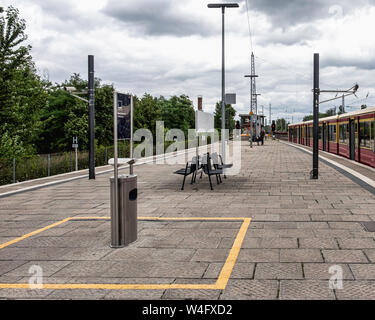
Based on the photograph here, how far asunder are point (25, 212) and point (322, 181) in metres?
8.01

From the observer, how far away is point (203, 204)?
29.3ft

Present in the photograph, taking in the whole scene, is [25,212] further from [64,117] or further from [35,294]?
[64,117]

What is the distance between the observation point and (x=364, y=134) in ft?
58.5

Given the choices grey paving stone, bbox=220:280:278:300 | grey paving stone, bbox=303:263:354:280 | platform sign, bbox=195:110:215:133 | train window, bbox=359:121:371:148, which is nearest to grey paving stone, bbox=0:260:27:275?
grey paving stone, bbox=220:280:278:300

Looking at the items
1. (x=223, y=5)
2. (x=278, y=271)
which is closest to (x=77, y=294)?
(x=278, y=271)

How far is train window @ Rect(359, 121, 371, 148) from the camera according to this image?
17281 millimetres

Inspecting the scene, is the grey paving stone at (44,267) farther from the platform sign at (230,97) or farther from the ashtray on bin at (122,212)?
the platform sign at (230,97)

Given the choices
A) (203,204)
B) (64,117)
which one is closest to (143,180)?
(203,204)

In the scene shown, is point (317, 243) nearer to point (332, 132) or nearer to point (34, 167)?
point (34, 167)

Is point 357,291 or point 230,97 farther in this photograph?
point 230,97

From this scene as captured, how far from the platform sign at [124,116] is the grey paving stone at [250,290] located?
2.57 meters

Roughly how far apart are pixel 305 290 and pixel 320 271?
60cm

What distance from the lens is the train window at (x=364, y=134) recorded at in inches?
680

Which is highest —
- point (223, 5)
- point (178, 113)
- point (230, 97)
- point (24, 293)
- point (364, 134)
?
point (223, 5)
